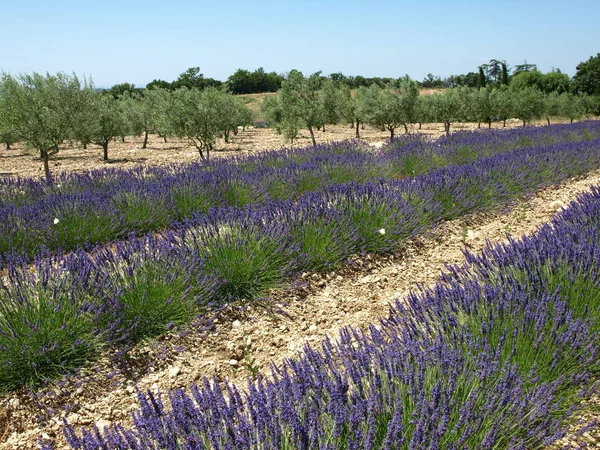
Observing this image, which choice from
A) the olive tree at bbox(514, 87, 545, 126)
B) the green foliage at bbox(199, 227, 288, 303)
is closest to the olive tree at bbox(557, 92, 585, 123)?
the olive tree at bbox(514, 87, 545, 126)

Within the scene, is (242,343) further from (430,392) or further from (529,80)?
(529,80)

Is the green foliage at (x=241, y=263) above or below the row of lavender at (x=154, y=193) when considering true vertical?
below

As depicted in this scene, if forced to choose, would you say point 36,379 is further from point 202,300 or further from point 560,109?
point 560,109

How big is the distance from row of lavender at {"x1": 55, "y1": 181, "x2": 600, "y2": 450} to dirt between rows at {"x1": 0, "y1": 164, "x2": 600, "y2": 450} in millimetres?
477

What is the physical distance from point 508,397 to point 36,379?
2821 mm

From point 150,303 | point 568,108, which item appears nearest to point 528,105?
point 568,108

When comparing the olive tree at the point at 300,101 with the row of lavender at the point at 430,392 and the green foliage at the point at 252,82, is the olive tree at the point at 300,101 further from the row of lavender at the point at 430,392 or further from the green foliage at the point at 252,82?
the green foliage at the point at 252,82

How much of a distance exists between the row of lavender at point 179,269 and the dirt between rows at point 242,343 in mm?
145

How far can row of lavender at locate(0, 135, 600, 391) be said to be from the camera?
9.04ft

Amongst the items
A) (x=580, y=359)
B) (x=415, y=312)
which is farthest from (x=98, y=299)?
(x=580, y=359)

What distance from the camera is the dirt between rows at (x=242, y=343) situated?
251 cm

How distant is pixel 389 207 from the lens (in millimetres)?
5434

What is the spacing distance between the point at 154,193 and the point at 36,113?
761 centimetres

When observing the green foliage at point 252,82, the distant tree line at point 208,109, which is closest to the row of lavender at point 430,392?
the distant tree line at point 208,109
